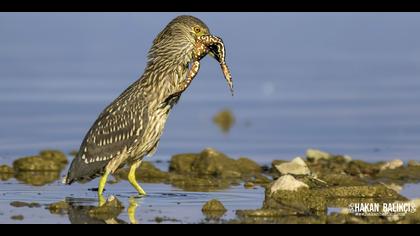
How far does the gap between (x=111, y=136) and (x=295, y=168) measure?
2.77 metres

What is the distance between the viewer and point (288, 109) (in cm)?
2670

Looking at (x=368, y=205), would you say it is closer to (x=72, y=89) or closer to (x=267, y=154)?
(x=267, y=154)

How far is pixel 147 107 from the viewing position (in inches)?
609

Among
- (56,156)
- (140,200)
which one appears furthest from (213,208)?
(56,156)

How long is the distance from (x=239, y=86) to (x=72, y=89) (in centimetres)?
422

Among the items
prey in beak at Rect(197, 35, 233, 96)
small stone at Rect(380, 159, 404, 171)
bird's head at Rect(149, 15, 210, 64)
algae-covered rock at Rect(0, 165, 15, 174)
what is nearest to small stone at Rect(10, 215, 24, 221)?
prey in beak at Rect(197, 35, 233, 96)

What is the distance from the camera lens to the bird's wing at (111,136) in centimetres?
1545

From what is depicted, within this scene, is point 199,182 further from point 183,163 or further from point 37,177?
point 37,177

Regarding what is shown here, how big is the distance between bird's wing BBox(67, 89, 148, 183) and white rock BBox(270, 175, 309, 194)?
1.88 metres

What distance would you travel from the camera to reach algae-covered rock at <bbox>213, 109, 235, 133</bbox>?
2477 cm

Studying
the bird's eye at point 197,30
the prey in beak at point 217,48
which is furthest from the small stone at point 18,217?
the bird's eye at point 197,30

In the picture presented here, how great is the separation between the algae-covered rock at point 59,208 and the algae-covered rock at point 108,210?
1.15ft
